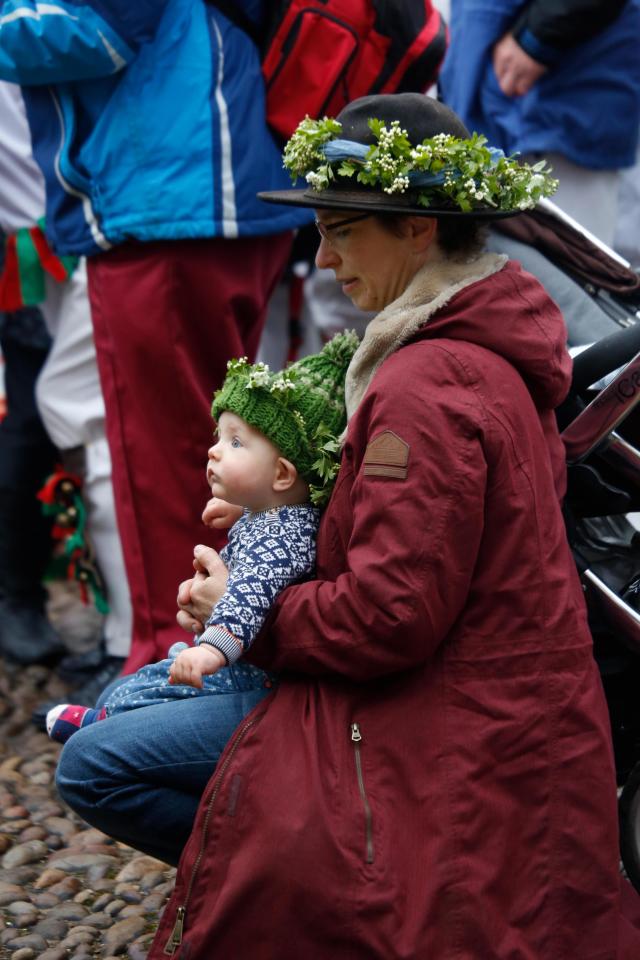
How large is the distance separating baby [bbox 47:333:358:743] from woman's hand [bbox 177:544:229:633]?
1.3 inches

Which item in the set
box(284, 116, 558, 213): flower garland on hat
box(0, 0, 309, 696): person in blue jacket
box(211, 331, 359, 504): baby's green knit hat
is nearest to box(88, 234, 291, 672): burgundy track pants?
box(0, 0, 309, 696): person in blue jacket

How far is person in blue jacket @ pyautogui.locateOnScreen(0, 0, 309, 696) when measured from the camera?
3.42 m

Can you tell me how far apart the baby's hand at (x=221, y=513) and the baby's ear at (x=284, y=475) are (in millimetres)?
146

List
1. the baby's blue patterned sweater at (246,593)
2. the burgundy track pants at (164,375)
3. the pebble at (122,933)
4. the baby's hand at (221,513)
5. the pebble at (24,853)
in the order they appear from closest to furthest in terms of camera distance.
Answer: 1. the baby's blue patterned sweater at (246,593)
2. the baby's hand at (221,513)
3. the pebble at (122,933)
4. the pebble at (24,853)
5. the burgundy track pants at (164,375)

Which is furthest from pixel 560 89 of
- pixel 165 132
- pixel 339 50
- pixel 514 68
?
pixel 165 132

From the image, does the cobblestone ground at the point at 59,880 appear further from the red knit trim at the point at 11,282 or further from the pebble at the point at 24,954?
the red knit trim at the point at 11,282

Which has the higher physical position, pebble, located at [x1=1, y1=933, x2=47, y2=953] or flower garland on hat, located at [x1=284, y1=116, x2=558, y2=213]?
flower garland on hat, located at [x1=284, y1=116, x2=558, y2=213]

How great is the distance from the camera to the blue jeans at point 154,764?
2502 mm

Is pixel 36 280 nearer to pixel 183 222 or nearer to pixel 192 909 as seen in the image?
pixel 183 222

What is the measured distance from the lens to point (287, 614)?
2.34 meters

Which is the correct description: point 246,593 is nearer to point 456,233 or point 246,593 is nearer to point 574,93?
point 456,233

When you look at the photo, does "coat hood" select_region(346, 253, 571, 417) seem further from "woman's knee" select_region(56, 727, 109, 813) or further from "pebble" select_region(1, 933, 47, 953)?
"pebble" select_region(1, 933, 47, 953)

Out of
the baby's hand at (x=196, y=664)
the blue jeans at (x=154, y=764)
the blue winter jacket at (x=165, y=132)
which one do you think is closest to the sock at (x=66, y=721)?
the blue jeans at (x=154, y=764)

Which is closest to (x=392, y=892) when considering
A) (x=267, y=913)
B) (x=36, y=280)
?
(x=267, y=913)
